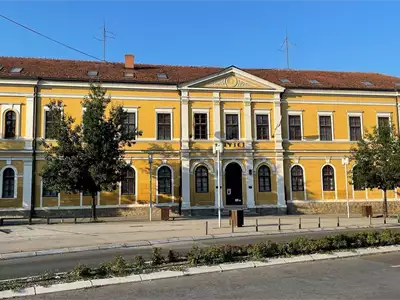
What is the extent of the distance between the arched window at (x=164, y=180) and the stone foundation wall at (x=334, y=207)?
9.44 metres

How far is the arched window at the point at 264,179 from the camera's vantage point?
3017 cm

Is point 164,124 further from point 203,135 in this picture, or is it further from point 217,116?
point 217,116

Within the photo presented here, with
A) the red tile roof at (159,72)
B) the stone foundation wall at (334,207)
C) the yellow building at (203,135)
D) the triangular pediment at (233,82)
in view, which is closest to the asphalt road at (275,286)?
the yellow building at (203,135)

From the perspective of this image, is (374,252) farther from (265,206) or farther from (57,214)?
(57,214)

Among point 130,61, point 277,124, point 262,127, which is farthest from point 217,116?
point 130,61

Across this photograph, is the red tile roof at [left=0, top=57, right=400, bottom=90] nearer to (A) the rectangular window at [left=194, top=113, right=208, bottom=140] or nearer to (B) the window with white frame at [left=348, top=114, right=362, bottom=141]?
(B) the window with white frame at [left=348, top=114, right=362, bottom=141]

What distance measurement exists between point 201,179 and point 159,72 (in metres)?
9.89

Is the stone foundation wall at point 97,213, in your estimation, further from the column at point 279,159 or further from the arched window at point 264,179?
the column at point 279,159

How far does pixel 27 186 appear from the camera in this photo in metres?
27.1

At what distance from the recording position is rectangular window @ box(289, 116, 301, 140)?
1236 inches

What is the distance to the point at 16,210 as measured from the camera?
26594 millimetres

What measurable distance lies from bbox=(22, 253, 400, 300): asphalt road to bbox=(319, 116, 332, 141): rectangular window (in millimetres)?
22721

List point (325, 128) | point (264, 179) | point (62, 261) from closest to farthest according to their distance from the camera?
1. point (62, 261)
2. point (264, 179)
3. point (325, 128)

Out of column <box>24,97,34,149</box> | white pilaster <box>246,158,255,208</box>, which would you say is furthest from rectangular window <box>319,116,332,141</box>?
column <box>24,97,34,149</box>
